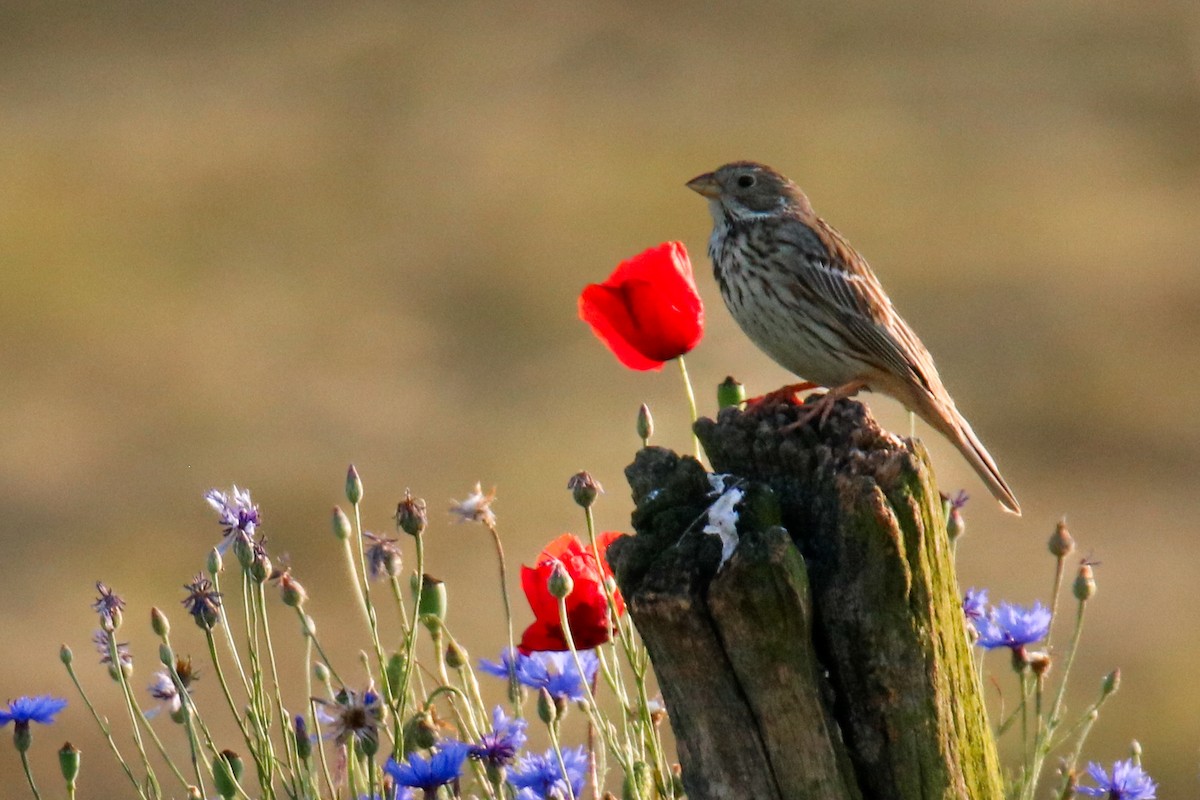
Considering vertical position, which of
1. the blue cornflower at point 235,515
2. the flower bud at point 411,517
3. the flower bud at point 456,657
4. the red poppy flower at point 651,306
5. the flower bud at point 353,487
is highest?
the red poppy flower at point 651,306

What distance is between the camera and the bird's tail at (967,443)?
155 inches

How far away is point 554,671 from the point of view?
355 centimetres

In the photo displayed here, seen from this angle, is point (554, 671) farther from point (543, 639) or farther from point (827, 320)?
point (827, 320)

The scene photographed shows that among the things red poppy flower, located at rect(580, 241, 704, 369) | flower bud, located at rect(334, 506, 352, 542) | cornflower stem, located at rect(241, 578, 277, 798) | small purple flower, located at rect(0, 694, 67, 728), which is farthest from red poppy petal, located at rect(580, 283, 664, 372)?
small purple flower, located at rect(0, 694, 67, 728)

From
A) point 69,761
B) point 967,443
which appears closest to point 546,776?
point 69,761

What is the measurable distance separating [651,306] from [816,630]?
3.31ft

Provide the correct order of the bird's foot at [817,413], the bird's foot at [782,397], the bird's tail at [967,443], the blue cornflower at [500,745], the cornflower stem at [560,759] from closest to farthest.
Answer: the bird's foot at [817,413], the cornflower stem at [560,759], the blue cornflower at [500,745], the bird's foot at [782,397], the bird's tail at [967,443]

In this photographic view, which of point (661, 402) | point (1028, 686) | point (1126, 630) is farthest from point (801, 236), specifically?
point (661, 402)

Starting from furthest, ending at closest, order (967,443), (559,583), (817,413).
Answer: (967,443)
(559,583)
(817,413)

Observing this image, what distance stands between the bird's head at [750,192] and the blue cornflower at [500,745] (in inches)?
70.4

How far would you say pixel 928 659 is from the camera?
2.68 metres

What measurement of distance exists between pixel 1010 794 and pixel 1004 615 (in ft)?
1.17

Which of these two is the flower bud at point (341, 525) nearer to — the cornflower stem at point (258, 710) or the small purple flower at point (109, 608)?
the cornflower stem at point (258, 710)

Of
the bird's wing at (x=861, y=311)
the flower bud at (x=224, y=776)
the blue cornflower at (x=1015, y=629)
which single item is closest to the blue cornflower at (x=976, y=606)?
the blue cornflower at (x=1015, y=629)
